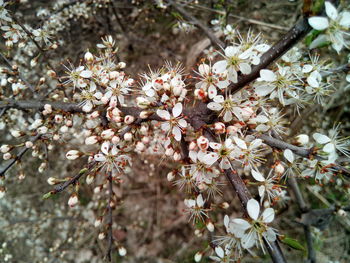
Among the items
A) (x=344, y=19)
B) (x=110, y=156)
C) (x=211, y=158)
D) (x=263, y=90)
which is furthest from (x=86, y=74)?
(x=344, y=19)

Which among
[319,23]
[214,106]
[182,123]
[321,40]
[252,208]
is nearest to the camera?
[319,23]

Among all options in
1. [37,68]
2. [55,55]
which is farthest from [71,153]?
[37,68]

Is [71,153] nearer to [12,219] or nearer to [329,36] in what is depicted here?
[329,36]

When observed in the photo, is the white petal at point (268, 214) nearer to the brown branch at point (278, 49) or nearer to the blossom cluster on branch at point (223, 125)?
the blossom cluster on branch at point (223, 125)

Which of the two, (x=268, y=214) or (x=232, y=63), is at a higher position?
(x=232, y=63)

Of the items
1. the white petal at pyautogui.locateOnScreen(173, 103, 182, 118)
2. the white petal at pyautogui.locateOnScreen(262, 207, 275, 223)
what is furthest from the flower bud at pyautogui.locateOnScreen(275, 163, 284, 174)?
the white petal at pyautogui.locateOnScreen(173, 103, 182, 118)

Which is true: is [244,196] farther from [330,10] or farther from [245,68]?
[330,10]
